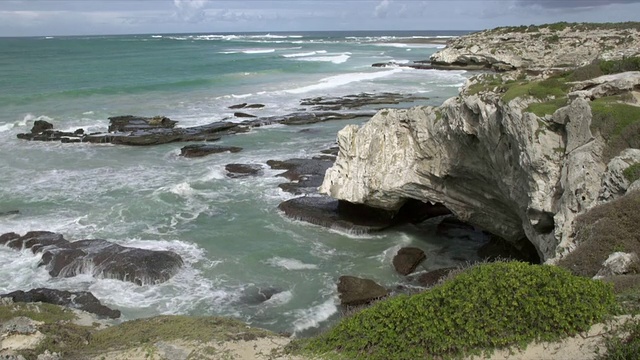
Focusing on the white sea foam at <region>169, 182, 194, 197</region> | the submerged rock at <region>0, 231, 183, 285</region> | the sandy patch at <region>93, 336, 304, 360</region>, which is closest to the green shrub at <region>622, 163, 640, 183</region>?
the sandy patch at <region>93, 336, 304, 360</region>

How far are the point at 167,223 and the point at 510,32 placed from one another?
85.7 metres

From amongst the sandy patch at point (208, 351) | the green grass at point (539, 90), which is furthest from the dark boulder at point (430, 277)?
the sandy patch at point (208, 351)

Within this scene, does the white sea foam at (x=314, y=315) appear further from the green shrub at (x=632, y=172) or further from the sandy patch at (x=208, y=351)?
the green shrub at (x=632, y=172)

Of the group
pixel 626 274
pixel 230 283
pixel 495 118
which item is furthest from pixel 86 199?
pixel 626 274

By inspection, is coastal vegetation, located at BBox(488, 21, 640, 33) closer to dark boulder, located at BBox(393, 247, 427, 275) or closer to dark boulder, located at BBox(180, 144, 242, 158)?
dark boulder, located at BBox(180, 144, 242, 158)

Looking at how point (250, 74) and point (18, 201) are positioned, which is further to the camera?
point (250, 74)

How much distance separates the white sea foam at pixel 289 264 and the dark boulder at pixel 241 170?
10.4 m

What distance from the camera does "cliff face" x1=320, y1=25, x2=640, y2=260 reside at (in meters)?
12.4

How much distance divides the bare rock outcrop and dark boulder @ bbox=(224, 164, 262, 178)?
827 cm

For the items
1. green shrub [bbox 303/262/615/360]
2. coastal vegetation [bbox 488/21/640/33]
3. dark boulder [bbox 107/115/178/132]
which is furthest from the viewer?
coastal vegetation [bbox 488/21/640/33]

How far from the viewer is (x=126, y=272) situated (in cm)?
1702

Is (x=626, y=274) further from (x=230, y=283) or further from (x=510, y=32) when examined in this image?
(x=510, y=32)

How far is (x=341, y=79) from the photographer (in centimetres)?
7369

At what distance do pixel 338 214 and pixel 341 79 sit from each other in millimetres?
54182
